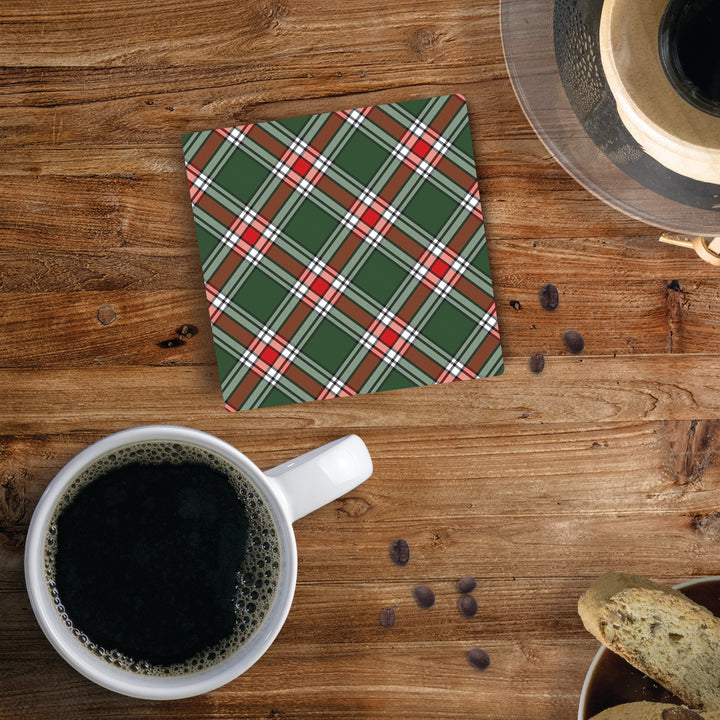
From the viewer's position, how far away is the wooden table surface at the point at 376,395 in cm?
79

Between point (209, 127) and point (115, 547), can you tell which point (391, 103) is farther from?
point (115, 547)

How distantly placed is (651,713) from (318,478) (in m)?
0.40

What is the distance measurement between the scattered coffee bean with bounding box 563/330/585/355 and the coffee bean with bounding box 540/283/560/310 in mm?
37

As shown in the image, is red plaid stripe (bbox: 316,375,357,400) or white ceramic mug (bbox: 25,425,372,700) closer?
white ceramic mug (bbox: 25,425,372,700)

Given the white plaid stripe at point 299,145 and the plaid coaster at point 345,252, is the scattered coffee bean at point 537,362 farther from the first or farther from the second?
the white plaid stripe at point 299,145

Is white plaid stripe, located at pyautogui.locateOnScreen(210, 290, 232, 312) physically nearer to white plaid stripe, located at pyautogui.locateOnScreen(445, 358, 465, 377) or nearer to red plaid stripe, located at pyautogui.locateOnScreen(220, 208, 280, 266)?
→ red plaid stripe, located at pyautogui.locateOnScreen(220, 208, 280, 266)

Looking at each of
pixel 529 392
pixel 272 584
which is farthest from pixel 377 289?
pixel 272 584

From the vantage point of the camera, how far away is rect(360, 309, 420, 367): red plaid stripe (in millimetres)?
797

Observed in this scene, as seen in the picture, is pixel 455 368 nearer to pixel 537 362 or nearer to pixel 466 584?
pixel 537 362

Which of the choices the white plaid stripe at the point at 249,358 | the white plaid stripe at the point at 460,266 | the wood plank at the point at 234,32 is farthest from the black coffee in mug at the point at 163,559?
the wood plank at the point at 234,32

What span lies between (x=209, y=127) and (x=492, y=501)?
21.1 inches

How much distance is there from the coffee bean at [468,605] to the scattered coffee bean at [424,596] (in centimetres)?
3

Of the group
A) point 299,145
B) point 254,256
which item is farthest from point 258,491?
point 299,145

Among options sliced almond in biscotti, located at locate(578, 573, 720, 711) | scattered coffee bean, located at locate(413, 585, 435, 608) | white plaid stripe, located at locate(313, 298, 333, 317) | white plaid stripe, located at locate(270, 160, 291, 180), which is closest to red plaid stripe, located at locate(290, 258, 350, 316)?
white plaid stripe, located at locate(313, 298, 333, 317)
